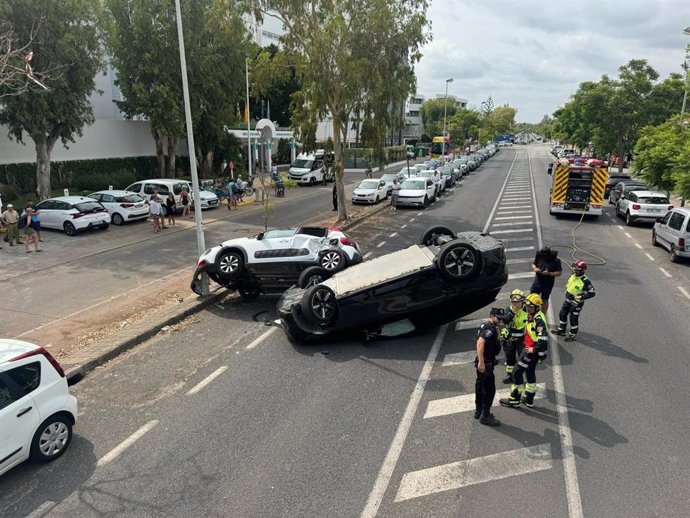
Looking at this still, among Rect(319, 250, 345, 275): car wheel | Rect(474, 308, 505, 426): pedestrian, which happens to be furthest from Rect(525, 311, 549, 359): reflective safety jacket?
Rect(319, 250, 345, 275): car wheel

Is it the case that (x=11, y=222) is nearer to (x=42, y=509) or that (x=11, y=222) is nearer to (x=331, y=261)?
(x=331, y=261)

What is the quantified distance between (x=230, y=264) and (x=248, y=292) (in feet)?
3.17

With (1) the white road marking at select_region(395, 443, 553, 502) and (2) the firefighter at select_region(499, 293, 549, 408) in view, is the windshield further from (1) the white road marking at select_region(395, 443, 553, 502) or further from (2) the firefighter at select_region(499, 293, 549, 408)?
(1) the white road marking at select_region(395, 443, 553, 502)

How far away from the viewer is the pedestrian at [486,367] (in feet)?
21.4

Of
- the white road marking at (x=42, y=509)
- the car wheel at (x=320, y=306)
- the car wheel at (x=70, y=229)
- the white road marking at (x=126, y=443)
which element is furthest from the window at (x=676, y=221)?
the car wheel at (x=70, y=229)

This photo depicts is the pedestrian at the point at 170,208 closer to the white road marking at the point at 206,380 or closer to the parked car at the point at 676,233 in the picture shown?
the white road marking at the point at 206,380

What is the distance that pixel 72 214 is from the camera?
774 inches

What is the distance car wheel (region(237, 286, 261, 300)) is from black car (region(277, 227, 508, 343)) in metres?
2.75

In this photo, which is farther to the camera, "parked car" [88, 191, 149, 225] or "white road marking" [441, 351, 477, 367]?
"parked car" [88, 191, 149, 225]

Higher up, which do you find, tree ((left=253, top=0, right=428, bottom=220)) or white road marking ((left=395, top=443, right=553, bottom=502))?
tree ((left=253, top=0, right=428, bottom=220))

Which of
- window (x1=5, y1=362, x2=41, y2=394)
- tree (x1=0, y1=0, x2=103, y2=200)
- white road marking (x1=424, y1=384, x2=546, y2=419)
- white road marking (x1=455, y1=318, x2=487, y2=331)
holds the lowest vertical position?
white road marking (x1=424, y1=384, x2=546, y2=419)

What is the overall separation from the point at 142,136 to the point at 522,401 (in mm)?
32923

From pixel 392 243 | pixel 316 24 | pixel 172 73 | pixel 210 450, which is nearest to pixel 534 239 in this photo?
pixel 392 243

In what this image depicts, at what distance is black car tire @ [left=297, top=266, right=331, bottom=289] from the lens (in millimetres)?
10758
